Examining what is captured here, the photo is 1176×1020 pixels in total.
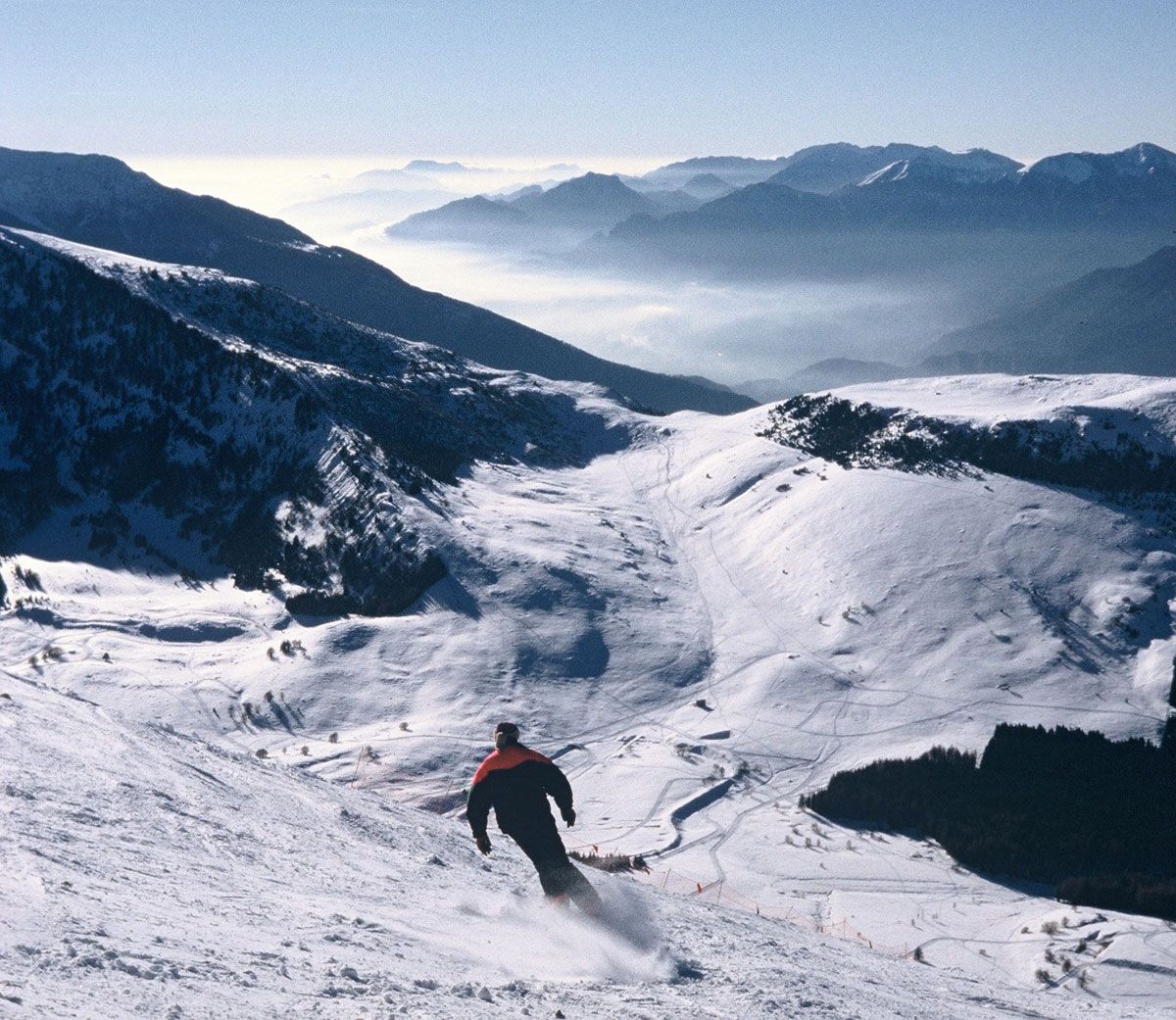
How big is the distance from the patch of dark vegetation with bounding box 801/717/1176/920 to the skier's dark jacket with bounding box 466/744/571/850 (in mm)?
30037

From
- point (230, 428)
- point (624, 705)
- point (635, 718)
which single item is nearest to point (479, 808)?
point (635, 718)

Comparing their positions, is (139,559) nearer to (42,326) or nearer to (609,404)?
(42,326)

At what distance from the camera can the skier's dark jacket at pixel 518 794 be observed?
15273 millimetres

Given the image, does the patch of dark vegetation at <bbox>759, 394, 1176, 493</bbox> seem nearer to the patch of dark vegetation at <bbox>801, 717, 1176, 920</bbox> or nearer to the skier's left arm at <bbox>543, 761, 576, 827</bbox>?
the patch of dark vegetation at <bbox>801, 717, 1176, 920</bbox>

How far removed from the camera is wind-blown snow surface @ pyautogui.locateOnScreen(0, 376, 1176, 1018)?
12508 millimetres

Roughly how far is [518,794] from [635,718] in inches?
1684

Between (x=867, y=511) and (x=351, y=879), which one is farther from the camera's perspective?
(x=867, y=511)

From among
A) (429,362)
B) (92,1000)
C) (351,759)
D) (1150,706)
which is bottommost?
(351,759)

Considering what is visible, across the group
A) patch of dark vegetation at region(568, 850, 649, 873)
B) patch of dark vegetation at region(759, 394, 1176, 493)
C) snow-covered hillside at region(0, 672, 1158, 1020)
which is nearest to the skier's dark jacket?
snow-covered hillside at region(0, 672, 1158, 1020)

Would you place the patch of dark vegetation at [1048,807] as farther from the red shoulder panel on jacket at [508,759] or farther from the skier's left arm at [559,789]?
the red shoulder panel on jacket at [508,759]

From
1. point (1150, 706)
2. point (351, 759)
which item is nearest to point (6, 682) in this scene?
point (351, 759)

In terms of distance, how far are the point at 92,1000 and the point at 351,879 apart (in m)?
6.88

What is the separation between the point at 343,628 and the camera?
6488 cm

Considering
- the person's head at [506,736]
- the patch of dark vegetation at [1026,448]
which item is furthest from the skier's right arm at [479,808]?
the patch of dark vegetation at [1026,448]
